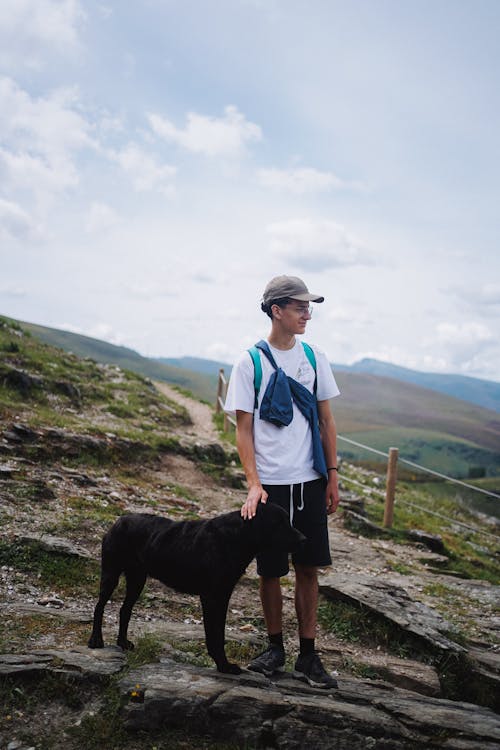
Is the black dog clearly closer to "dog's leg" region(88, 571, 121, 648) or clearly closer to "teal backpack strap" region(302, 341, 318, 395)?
"dog's leg" region(88, 571, 121, 648)

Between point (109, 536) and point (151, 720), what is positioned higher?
point (109, 536)

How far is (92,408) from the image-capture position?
51.0 feet

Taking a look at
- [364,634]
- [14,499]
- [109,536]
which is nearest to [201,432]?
[14,499]

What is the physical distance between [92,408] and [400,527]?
9.12 meters

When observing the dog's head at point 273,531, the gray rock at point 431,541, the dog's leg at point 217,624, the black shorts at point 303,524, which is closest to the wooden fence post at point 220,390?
the gray rock at point 431,541

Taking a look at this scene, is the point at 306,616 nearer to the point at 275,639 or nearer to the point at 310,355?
the point at 275,639

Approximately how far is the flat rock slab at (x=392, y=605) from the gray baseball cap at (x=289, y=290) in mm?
4089

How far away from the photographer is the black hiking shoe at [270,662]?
4297 millimetres

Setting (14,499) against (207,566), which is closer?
(207,566)

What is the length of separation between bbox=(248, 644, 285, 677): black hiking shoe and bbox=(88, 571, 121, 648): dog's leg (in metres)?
1.31

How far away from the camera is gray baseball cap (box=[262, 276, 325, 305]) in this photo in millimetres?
4355

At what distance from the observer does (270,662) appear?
4.34 meters

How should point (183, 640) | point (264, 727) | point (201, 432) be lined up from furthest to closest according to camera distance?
point (201, 432) → point (183, 640) → point (264, 727)

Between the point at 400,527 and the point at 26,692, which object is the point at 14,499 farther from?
the point at 400,527
